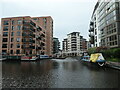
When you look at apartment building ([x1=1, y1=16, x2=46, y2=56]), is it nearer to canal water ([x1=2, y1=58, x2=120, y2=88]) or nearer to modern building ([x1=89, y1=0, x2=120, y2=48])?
modern building ([x1=89, y1=0, x2=120, y2=48])

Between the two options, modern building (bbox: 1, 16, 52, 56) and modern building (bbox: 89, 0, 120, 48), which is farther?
modern building (bbox: 1, 16, 52, 56)

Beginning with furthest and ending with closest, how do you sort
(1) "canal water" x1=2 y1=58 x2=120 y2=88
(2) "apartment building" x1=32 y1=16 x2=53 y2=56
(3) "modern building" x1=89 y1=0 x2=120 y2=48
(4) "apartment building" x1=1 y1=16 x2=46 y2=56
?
(2) "apartment building" x1=32 y1=16 x2=53 y2=56 → (4) "apartment building" x1=1 y1=16 x2=46 y2=56 → (3) "modern building" x1=89 y1=0 x2=120 y2=48 → (1) "canal water" x1=2 y1=58 x2=120 y2=88

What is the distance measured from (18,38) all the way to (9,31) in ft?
25.2

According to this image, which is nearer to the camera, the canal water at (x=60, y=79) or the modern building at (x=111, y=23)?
the canal water at (x=60, y=79)

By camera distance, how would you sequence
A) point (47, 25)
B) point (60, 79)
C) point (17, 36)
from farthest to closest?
point (47, 25), point (17, 36), point (60, 79)

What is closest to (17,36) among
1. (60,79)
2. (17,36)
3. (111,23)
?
(17,36)

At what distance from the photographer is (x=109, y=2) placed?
41406 mm

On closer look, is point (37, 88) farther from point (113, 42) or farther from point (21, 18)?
point (21, 18)

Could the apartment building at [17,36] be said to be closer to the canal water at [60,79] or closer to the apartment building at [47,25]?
the apartment building at [47,25]

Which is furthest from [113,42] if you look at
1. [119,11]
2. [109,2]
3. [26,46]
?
[26,46]

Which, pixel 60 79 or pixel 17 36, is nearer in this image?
pixel 60 79

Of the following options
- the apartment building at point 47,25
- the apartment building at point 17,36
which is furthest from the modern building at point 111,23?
the apartment building at point 47,25

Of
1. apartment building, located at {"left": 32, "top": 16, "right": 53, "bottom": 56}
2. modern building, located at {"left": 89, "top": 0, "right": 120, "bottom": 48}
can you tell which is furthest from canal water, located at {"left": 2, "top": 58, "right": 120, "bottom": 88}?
apartment building, located at {"left": 32, "top": 16, "right": 53, "bottom": 56}

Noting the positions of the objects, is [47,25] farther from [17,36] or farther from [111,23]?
[111,23]
